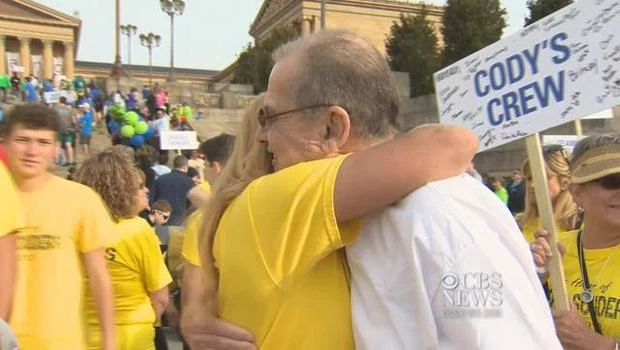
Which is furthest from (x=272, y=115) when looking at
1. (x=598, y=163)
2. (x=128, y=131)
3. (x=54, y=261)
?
(x=128, y=131)

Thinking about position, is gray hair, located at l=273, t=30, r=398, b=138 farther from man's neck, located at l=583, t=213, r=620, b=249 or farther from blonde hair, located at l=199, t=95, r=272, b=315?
man's neck, located at l=583, t=213, r=620, b=249

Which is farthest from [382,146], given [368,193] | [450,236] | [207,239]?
[207,239]

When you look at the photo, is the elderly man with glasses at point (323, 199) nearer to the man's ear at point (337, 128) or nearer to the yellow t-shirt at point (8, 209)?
the man's ear at point (337, 128)

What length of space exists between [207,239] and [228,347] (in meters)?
0.25

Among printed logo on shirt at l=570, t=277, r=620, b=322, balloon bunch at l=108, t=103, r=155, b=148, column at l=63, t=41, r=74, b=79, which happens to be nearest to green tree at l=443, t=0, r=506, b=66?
balloon bunch at l=108, t=103, r=155, b=148

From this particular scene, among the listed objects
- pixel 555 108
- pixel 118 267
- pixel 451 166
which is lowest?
pixel 118 267

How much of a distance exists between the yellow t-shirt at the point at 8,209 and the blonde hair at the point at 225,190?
3.54ft

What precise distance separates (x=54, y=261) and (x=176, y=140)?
479 inches

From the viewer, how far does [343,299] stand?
56.4 inches

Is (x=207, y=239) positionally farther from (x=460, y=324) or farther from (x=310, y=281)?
(x=460, y=324)

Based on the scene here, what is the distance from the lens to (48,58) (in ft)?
208

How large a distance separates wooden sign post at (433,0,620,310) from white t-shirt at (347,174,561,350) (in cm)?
105

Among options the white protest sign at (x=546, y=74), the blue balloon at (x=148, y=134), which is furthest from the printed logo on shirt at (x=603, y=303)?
the blue balloon at (x=148, y=134)

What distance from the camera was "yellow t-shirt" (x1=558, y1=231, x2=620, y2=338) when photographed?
8.29ft
